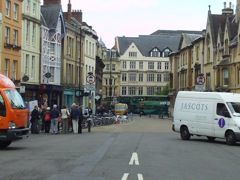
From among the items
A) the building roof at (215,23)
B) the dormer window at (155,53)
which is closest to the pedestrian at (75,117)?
the building roof at (215,23)

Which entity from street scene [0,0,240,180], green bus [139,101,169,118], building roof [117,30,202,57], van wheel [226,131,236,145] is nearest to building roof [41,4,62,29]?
street scene [0,0,240,180]

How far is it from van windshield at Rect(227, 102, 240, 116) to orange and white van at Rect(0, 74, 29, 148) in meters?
10.1

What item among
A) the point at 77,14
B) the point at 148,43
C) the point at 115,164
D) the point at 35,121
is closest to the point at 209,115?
the point at 115,164

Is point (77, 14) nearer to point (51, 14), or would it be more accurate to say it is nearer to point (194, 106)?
point (51, 14)

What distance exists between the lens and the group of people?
30.7 m

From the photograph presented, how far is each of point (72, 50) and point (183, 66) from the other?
24.2 meters

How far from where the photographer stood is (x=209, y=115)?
2444 centimetres

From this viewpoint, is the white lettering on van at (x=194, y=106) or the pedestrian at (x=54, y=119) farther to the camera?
the pedestrian at (x=54, y=119)

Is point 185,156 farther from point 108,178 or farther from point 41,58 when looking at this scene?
point 41,58

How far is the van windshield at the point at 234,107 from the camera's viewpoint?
2359 centimetres

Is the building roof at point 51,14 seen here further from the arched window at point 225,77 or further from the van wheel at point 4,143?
the van wheel at point 4,143

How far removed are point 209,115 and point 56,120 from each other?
35.8 feet

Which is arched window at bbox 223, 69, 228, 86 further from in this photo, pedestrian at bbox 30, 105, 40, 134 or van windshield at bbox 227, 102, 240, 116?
van windshield at bbox 227, 102, 240, 116

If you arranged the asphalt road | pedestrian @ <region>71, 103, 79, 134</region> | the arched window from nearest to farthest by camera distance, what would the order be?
1. the asphalt road
2. pedestrian @ <region>71, 103, 79, 134</region>
3. the arched window
